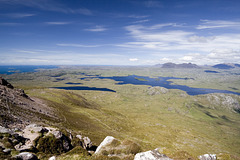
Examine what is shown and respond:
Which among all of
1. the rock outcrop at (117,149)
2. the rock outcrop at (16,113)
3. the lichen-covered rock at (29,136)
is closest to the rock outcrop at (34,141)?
the lichen-covered rock at (29,136)

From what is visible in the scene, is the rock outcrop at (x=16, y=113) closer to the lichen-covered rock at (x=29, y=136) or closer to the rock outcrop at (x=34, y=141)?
the lichen-covered rock at (x=29, y=136)

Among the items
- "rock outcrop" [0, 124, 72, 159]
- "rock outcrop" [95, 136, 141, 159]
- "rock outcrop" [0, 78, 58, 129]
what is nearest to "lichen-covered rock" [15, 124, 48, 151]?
"rock outcrop" [0, 124, 72, 159]

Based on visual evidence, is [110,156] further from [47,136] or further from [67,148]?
[47,136]

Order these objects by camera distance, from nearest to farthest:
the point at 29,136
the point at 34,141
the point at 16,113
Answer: the point at 34,141, the point at 29,136, the point at 16,113

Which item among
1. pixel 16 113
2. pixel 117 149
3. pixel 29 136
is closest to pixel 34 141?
pixel 29 136

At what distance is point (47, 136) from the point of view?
26734mm

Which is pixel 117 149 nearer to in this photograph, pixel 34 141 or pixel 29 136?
pixel 34 141

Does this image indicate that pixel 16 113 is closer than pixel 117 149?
No

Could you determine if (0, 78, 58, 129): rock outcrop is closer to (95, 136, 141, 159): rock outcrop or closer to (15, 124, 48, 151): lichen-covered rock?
(15, 124, 48, 151): lichen-covered rock

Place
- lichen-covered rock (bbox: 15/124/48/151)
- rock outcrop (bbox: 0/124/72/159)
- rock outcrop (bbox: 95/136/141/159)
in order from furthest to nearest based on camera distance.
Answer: lichen-covered rock (bbox: 15/124/48/151), rock outcrop (bbox: 95/136/141/159), rock outcrop (bbox: 0/124/72/159)

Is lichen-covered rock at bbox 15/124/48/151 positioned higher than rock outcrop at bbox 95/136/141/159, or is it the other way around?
lichen-covered rock at bbox 15/124/48/151

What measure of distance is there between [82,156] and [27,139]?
48.0 feet

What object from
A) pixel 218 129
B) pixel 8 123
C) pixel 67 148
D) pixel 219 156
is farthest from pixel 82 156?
pixel 218 129

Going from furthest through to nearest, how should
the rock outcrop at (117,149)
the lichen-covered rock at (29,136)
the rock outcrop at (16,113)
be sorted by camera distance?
the rock outcrop at (16,113) < the lichen-covered rock at (29,136) < the rock outcrop at (117,149)
